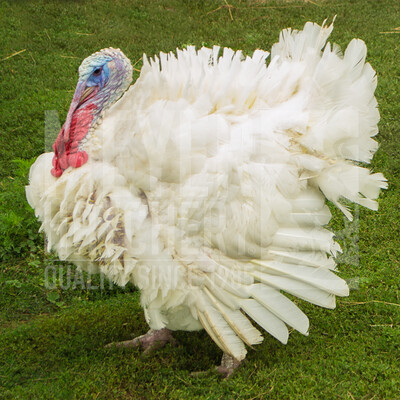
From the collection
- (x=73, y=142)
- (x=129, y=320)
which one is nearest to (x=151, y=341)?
(x=129, y=320)

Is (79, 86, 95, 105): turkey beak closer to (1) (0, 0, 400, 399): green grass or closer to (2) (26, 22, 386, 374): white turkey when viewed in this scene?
(2) (26, 22, 386, 374): white turkey

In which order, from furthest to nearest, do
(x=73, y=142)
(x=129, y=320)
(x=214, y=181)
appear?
(x=129, y=320) → (x=73, y=142) → (x=214, y=181)

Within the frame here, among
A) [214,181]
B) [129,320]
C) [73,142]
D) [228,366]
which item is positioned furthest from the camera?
[129,320]

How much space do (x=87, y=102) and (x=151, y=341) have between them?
174 cm

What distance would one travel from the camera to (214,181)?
3.46 m

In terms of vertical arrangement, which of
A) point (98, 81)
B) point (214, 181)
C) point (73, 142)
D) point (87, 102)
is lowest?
point (214, 181)

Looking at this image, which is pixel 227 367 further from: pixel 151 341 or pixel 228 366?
pixel 151 341

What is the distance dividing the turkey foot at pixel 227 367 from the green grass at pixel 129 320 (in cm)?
5

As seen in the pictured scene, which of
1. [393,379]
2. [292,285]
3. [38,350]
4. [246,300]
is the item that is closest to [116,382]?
[38,350]

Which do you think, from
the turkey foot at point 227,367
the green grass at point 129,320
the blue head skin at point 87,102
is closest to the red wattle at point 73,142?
the blue head skin at point 87,102

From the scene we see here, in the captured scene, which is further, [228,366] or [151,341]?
[151,341]

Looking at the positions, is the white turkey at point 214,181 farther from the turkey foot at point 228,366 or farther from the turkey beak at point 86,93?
the turkey foot at point 228,366

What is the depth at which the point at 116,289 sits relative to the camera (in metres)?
4.99

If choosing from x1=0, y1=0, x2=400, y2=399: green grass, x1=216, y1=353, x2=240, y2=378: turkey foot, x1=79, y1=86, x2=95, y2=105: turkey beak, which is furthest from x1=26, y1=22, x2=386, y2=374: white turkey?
x1=0, y1=0, x2=400, y2=399: green grass
